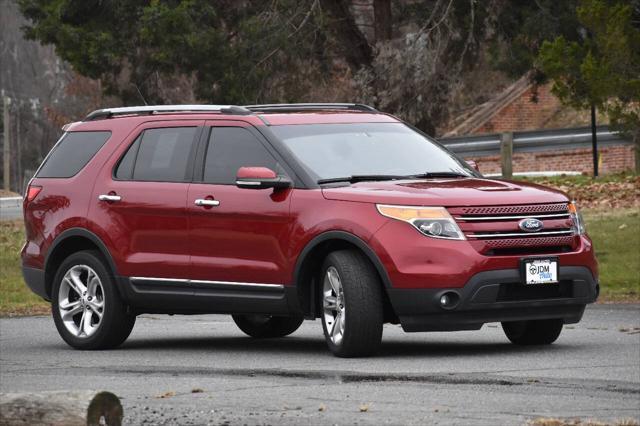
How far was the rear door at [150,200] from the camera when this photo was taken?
1266 centimetres

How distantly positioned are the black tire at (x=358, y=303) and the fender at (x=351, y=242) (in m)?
0.09

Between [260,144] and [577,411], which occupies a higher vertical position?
[260,144]

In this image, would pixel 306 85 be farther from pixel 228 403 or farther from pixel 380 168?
pixel 228 403

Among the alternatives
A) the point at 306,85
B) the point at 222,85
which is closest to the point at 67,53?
the point at 222,85

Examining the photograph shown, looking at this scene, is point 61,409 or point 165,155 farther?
point 165,155

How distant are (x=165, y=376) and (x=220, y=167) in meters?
2.14

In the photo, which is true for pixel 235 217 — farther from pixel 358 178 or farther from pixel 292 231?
pixel 358 178

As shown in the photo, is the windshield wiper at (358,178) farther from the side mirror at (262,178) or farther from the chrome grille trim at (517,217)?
the chrome grille trim at (517,217)

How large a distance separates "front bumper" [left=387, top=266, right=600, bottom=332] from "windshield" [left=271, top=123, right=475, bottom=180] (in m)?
1.22

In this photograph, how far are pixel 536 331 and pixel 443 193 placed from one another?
5.86 feet

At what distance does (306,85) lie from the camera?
33.4 m

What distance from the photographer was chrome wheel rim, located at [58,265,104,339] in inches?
516

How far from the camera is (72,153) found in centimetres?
1377

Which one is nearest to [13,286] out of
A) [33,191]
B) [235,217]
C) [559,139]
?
[33,191]
